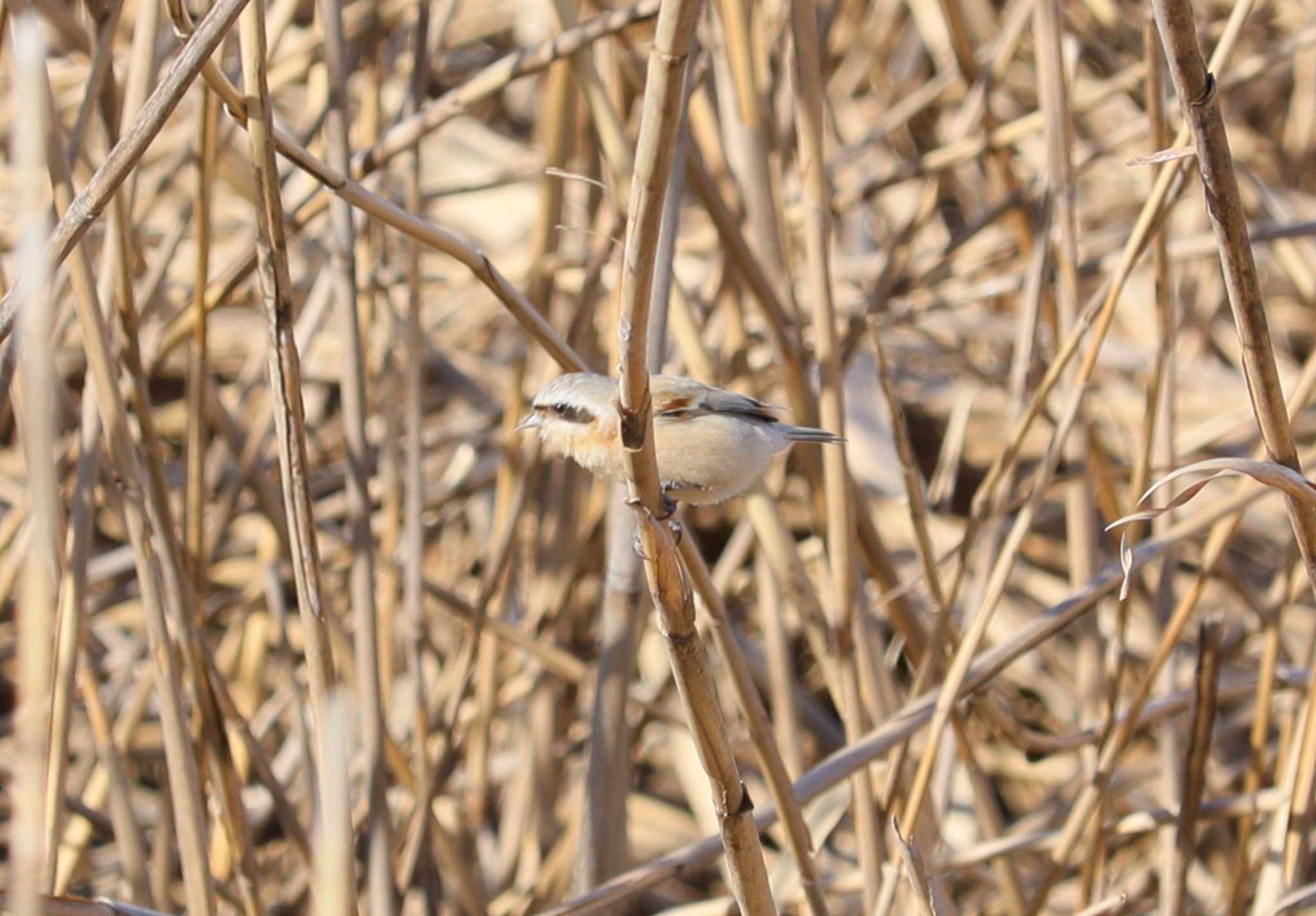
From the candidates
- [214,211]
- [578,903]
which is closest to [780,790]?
[578,903]

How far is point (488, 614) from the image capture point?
2574 millimetres

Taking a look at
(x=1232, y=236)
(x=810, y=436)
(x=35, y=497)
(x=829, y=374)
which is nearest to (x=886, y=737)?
(x=810, y=436)

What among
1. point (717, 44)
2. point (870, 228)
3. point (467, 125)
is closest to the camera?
point (717, 44)

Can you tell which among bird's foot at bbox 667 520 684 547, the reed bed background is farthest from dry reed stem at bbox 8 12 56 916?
bird's foot at bbox 667 520 684 547

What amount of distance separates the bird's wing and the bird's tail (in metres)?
0.05

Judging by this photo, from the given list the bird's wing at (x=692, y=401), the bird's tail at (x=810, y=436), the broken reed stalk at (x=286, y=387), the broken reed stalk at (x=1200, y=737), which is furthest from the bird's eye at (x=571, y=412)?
the broken reed stalk at (x=1200, y=737)

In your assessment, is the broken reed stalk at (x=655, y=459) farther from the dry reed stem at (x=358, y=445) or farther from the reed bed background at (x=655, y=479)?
the dry reed stem at (x=358, y=445)

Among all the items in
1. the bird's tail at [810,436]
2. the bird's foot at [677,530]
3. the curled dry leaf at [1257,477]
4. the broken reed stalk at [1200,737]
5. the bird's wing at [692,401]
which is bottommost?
the broken reed stalk at [1200,737]

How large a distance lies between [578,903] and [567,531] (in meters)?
1.12

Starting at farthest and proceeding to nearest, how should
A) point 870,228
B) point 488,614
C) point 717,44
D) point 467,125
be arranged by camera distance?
point 467,125 < point 870,228 < point 488,614 < point 717,44

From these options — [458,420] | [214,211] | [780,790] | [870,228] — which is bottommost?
[780,790]

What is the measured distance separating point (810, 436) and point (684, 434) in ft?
0.59

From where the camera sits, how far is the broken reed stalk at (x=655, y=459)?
0.92 meters

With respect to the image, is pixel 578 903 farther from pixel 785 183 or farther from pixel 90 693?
pixel 785 183
